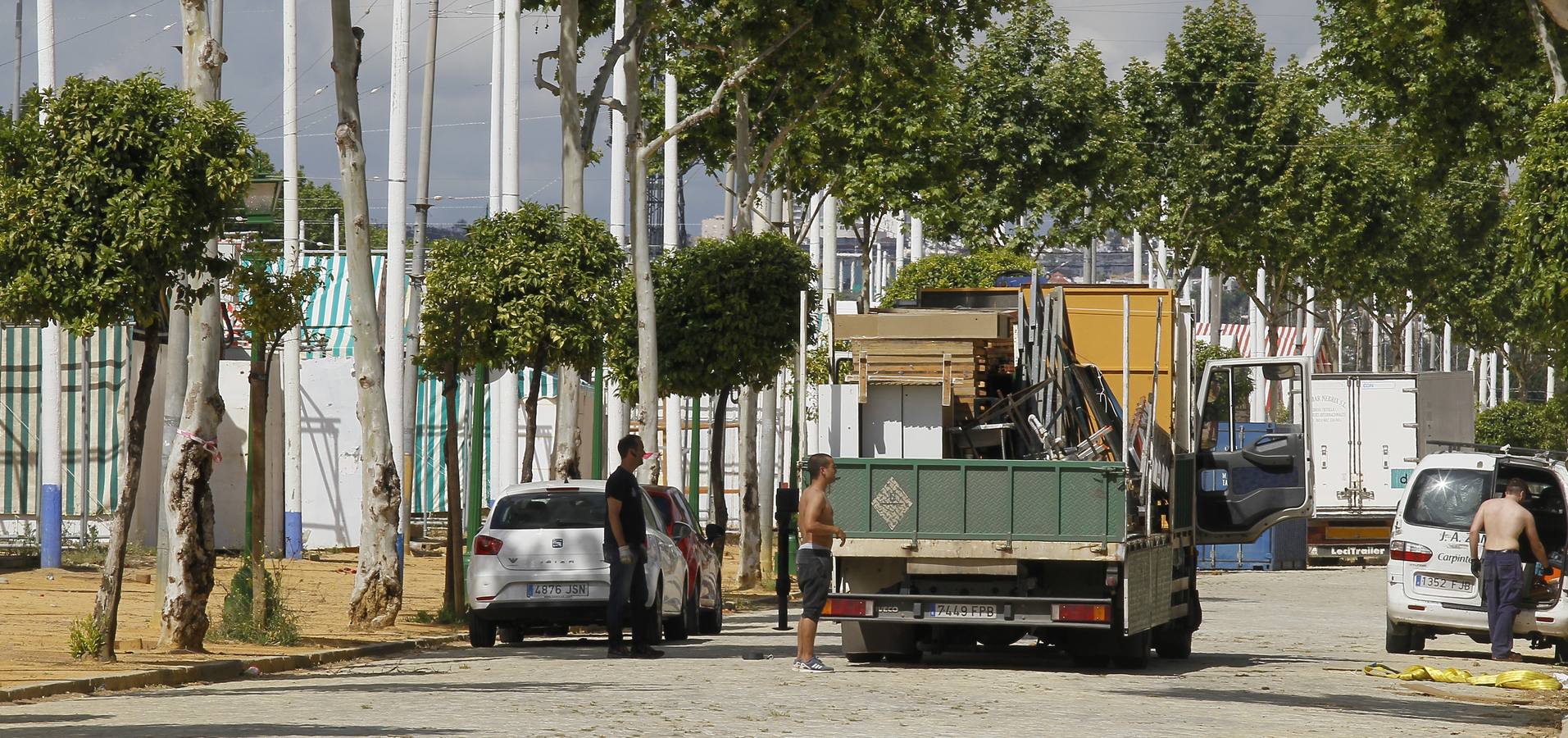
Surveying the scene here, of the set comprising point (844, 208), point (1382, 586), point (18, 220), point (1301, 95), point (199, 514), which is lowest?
Answer: point (1382, 586)

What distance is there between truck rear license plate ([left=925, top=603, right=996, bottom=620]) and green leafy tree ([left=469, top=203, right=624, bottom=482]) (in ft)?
31.3

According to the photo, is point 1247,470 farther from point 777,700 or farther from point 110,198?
point 110,198

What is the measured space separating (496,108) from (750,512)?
11229 millimetres

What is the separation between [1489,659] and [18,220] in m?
13.5

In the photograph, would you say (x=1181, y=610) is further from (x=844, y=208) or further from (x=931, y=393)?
(x=844, y=208)

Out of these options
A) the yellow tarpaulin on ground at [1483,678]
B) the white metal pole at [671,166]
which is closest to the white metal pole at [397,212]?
the white metal pole at [671,166]

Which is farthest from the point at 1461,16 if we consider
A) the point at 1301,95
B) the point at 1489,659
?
the point at 1301,95

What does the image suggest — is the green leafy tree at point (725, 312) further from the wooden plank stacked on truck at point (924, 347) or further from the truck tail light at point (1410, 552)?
the wooden plank stacked on truck at point (924, 347)

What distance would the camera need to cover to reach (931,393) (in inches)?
651

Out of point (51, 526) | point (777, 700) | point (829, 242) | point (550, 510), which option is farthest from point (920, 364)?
point (829, 242)

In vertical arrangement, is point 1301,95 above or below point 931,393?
above

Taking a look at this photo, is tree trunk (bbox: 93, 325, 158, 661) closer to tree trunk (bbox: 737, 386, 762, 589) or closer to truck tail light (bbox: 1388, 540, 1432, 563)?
truck tail light (bbox: 1388, 540, 1432, 563)

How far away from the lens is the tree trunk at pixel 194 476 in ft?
51.3

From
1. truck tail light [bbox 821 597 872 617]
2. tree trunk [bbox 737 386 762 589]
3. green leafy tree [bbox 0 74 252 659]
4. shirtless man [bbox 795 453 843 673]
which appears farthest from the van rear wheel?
tree trunk [bbox 737 386 762 589]
